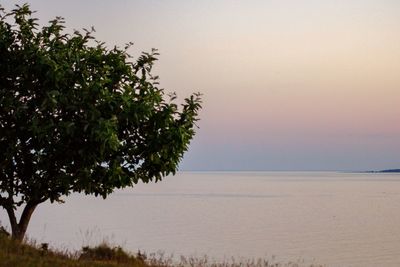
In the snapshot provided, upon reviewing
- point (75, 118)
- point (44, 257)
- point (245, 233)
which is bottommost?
point (245, 233)

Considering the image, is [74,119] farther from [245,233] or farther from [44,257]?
[245,233]

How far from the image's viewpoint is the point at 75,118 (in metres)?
22.8

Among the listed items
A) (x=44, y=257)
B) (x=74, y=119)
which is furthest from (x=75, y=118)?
(x=44, y=257)

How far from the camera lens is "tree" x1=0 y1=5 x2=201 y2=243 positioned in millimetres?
22125

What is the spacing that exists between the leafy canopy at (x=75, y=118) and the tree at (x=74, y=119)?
0.12ft

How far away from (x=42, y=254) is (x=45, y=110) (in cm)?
516

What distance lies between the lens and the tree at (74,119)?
72.6 feet

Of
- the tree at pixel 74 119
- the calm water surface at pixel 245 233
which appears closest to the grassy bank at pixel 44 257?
the tree at pixel 74 119

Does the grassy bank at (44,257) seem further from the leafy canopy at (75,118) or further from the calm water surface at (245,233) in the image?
the calm water surface at (245,233)

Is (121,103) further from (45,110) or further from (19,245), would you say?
(19,245)

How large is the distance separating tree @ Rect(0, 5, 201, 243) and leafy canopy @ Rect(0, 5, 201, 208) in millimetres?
35

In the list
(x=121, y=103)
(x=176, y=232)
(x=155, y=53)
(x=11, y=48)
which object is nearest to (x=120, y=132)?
(x=121, y=103)

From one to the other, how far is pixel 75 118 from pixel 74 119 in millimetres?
89

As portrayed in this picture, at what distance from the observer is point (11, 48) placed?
77.2 feet
